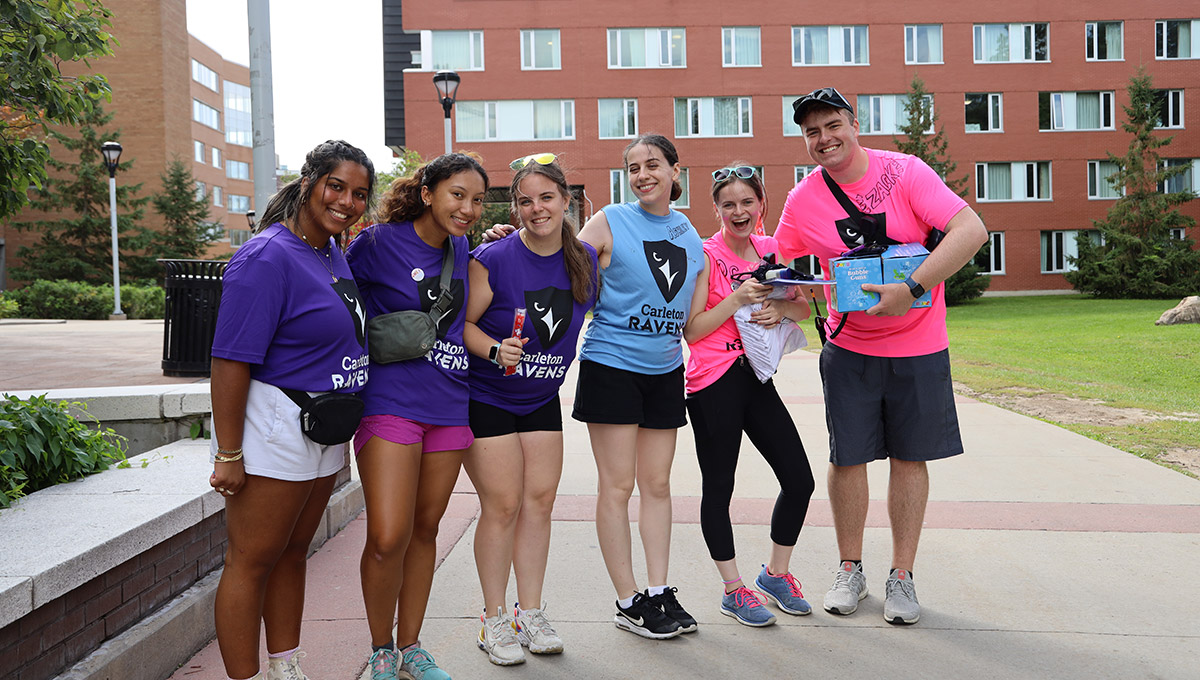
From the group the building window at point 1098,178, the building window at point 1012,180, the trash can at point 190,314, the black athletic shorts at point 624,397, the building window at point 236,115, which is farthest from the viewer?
the building window at point 236,115

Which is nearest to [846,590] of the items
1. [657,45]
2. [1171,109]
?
[657,45]

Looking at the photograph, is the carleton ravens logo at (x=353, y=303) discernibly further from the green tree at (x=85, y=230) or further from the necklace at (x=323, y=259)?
the green tree at (x=85, y=230)

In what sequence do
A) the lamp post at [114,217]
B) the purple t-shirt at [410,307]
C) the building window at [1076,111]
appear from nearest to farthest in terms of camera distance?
the purple t-shirt at [410,307]
the lamp post at [114,217]
the building window at [1076,111]

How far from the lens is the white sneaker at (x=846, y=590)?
4070 mm

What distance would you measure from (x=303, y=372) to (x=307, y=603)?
5.83ft

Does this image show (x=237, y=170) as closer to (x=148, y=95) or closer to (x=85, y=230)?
(x=148, y=95)

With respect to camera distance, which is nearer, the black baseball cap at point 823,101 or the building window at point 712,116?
the black baseball cap at point 823,101

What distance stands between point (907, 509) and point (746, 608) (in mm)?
893

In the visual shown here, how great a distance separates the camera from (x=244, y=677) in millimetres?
2998

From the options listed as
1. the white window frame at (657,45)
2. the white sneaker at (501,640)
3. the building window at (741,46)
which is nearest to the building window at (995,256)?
the building window at (741,46)

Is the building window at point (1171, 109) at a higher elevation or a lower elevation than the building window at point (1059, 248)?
higher

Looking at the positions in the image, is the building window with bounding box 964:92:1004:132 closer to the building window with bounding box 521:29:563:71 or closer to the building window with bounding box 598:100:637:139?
the building window with bounding box 598:100:637:139

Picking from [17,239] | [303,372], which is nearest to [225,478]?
[303,372]

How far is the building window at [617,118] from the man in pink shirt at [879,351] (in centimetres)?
3513
